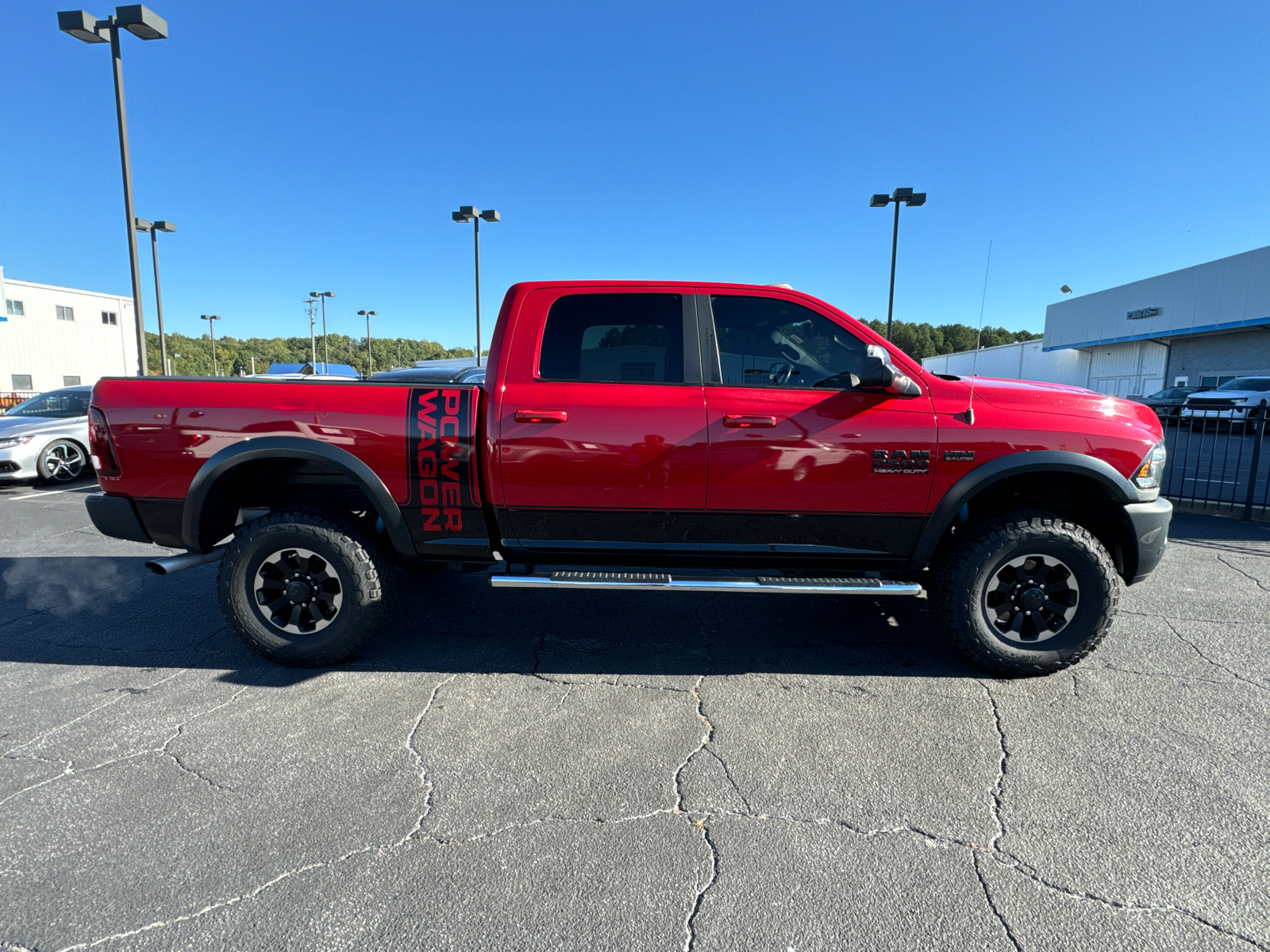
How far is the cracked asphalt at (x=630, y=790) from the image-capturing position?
1918 millimetres

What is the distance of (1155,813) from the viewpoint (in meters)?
2.38

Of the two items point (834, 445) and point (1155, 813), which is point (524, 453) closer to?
point (834, 445)

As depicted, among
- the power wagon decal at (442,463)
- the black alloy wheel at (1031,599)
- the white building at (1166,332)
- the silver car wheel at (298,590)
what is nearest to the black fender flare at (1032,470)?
the black alloy wheel at (1031,599)

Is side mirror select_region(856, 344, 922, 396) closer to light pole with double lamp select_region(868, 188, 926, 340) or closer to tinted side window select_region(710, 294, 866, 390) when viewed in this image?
tinted side window select_region(710, 294, 866, 390)

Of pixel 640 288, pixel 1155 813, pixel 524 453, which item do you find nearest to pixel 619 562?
pixel 524 453

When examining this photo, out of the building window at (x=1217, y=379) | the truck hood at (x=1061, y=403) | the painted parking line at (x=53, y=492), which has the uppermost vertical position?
the building window at (x=1217, y=379)

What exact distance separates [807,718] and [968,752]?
668 millimetres

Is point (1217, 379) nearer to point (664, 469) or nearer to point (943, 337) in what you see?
point (664, 469)

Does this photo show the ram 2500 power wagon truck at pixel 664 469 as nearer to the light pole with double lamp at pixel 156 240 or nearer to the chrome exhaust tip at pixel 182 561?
the chrome exhaust tip at pixel 182 561

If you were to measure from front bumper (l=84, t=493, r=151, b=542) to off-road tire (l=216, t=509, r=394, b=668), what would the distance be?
52 centimetres

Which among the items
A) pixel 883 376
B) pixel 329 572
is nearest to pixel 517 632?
pixel 329 572

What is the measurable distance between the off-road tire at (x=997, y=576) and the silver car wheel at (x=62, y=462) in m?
11.3

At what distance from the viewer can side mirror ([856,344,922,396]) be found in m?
3.18

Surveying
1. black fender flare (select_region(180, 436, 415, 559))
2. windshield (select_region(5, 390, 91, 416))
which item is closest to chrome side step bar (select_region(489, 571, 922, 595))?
black fender flare (select_region(180, 436, 415, 559))
